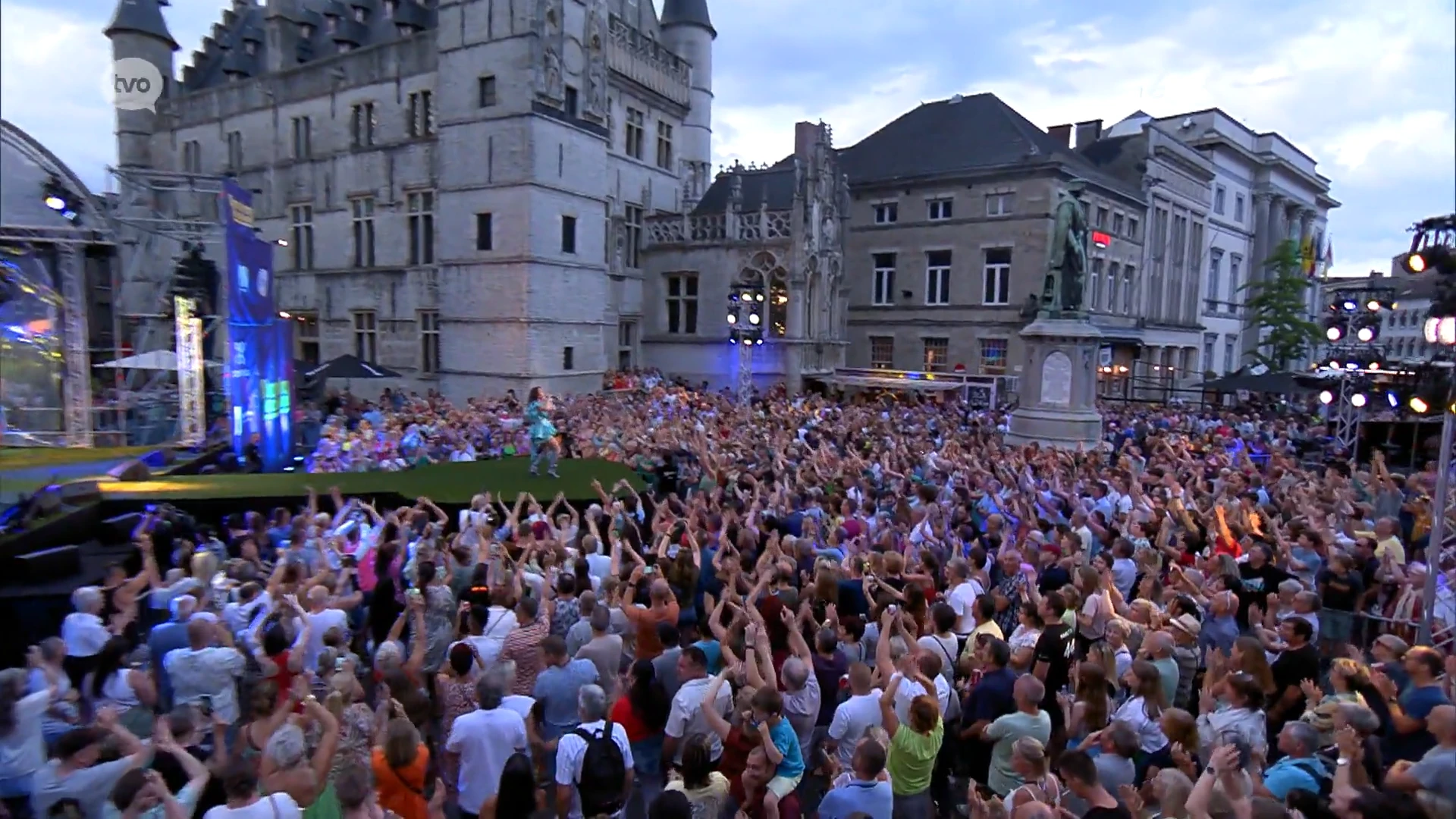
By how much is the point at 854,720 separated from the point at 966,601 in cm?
205

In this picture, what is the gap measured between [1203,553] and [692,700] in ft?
20.8

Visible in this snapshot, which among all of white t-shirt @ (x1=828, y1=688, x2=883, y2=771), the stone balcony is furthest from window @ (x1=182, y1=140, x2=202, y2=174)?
white t-shirt @ (x1=828, y1=688, x2=883, y2=771)

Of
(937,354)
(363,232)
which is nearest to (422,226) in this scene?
(363,232)

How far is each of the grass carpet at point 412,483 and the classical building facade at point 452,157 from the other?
34.1ft

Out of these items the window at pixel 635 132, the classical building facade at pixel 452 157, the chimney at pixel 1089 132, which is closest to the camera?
the classical building facade at pixel 452 157

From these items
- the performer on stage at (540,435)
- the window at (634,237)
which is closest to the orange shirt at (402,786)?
the performer on stage at (540,435)

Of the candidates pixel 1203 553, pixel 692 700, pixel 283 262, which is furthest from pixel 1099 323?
pixel 692 700

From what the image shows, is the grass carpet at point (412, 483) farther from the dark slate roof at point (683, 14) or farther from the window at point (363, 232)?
the dark slate roof at point (683, 14)

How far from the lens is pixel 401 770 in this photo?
3930mm

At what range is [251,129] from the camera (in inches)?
1199

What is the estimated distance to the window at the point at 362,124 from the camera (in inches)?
1070

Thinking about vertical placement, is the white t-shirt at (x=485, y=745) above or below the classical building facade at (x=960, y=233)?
below

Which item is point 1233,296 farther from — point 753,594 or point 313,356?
point 753,594

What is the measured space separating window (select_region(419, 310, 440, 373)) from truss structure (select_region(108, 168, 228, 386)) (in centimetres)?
581
